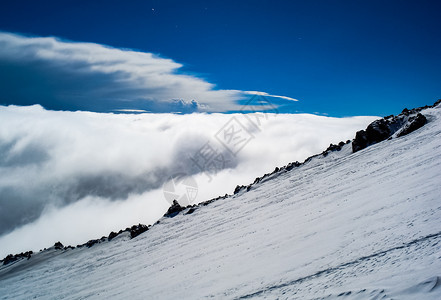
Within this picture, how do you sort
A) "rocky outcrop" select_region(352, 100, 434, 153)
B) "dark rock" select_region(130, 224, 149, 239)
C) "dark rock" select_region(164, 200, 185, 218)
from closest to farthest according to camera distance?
"rocky outcrop" select_region(352, 100, 434, 153) < "dark rock" select_region(130, 224, 149, 239) < "dark rock" select_region(164, 200, 185, 218)

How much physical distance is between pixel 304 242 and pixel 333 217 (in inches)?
99.0

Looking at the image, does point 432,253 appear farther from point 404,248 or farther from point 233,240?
point 233,240

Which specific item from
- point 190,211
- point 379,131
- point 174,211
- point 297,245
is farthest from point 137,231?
point 379,131

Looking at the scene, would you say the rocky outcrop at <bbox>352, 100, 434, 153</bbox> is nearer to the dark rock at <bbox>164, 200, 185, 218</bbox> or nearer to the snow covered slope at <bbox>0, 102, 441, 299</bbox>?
the snow covered slope at <bbox>0, 102, 441, 299</bbox>

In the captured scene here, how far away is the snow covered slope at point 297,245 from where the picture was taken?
20.7 ft

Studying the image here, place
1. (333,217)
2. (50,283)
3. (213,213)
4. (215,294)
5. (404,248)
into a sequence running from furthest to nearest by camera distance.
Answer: (213,213) → (50,283) → (333,217) → (215,294) → (404,248)

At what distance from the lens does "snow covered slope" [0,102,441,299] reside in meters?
6.32

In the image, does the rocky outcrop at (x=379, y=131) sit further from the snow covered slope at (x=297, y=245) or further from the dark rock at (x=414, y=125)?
the snow covered slope at (x=297, y=245)

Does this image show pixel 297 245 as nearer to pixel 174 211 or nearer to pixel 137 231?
pixel 137 231

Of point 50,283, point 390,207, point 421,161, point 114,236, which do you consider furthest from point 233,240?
point 114,236

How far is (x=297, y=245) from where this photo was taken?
10094 mm

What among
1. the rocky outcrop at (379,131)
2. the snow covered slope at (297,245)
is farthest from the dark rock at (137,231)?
the rocky outcrop at (379,131)

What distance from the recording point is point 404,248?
21.1 ft

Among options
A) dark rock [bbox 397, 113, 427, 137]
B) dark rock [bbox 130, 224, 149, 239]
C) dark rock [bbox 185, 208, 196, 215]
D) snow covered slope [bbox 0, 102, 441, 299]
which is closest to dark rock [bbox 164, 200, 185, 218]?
snow covered slope [bbox 0, 102, 441, 299]
